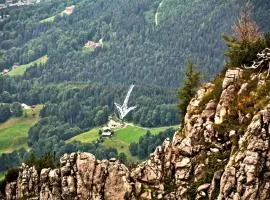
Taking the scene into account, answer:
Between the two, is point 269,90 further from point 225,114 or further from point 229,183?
point 229,183

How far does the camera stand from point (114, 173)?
71.4m

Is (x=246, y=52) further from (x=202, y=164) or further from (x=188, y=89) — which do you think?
(x=202, y=164)

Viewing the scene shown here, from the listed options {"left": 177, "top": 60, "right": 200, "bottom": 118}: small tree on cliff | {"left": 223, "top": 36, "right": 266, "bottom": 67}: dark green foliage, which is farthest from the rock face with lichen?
{"left": 177, "top": 60, "right": 200, "bottom": 118}: small tree on cliff

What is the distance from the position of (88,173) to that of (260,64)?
20832 millimetres

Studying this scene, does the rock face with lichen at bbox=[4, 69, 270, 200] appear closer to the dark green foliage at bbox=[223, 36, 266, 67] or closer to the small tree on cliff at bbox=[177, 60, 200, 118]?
the dark green foliage at bbox=[223, 36, 266, 67]

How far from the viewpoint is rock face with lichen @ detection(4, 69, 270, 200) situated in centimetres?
5997

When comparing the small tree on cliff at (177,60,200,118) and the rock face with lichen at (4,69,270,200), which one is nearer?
the rock face with lichen at (4,69,270,200)

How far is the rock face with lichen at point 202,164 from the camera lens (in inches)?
2361

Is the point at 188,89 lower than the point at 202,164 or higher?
higher

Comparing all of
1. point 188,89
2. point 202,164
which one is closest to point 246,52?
point 188,89

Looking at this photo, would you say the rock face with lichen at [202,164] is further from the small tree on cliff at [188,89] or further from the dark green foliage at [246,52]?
the small tree on cliff at [188,89]

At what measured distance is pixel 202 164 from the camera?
6588 cm

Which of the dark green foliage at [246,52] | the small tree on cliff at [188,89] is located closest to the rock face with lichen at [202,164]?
the dark green foliage at [246,52]

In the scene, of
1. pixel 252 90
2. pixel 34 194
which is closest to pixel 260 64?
pixel 252 90
